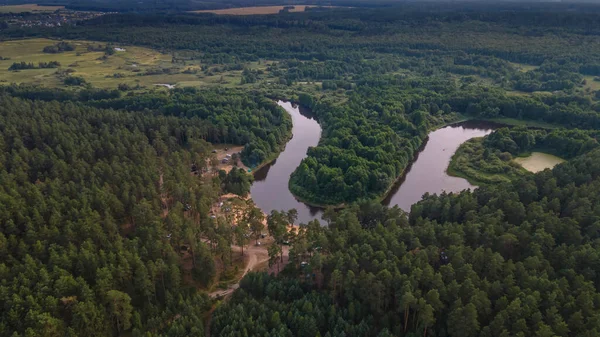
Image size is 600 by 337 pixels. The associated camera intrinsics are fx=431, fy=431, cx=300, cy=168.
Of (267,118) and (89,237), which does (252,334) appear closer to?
(89,237)

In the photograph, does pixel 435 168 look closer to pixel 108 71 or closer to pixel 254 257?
pixel 254 257

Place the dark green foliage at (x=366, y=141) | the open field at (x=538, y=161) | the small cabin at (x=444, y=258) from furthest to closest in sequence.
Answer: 1. the open field at (x=538, y=161)
2. the dark green foliage at (x=366, y=141)
3. the small cabin at (x=444, y=258)

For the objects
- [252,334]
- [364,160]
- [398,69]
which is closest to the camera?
[252,334]

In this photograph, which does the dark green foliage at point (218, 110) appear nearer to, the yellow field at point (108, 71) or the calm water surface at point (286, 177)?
the calm water surface at point (286, 177)

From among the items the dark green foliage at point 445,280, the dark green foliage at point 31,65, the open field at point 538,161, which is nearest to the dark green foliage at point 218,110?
the dark green foliage at point 445,280

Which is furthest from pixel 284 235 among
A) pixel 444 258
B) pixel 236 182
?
pixel 236 182

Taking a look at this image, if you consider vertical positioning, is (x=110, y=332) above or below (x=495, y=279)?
below

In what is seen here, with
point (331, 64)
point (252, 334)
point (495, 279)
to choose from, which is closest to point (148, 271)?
point (252, 334)
